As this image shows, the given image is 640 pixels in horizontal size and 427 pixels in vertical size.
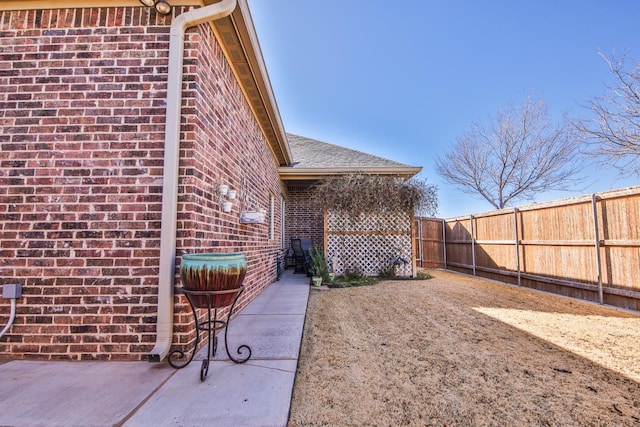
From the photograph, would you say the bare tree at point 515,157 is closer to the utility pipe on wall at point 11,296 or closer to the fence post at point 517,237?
the fence post at point 517,237

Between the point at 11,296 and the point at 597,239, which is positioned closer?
the point at 11,296

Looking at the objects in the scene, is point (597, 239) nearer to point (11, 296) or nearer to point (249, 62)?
point (249, 62)

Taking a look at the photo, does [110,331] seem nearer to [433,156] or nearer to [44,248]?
[44,248]

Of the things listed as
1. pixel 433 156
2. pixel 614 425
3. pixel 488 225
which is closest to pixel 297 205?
pixel 488 225

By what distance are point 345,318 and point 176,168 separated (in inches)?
108

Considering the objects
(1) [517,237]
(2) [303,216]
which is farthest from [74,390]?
(2) [303,216]

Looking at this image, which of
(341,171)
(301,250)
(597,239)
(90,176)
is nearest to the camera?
(90,176)

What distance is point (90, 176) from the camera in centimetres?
238

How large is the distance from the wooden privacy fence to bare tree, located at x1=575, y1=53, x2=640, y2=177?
248 cm

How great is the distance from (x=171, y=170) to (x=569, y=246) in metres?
6.45

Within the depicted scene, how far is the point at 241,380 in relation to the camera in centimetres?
195

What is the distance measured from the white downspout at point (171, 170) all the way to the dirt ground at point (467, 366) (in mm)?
1126

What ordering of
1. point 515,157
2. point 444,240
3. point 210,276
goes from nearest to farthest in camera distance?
1. point 210,276
2. point 444,240
3. point 515,157

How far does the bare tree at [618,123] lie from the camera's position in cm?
574
